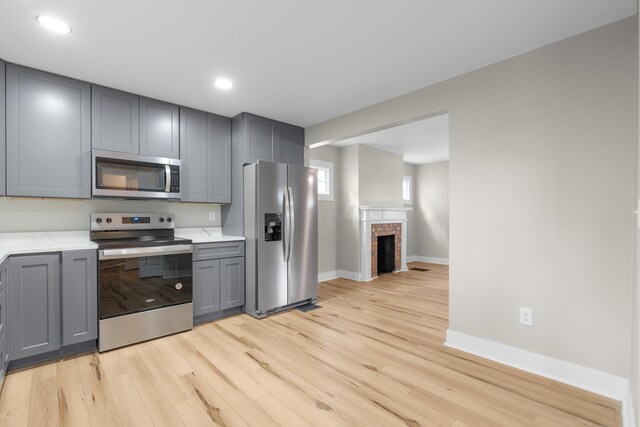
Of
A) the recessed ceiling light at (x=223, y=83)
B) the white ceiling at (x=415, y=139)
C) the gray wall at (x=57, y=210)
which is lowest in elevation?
the gray wall at (x=57, y=210)

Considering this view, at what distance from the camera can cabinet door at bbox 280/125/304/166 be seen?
13.5ft

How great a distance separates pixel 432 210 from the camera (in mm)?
7496

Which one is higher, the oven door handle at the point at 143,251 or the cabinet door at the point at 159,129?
the cabinet door at the point at 159,129

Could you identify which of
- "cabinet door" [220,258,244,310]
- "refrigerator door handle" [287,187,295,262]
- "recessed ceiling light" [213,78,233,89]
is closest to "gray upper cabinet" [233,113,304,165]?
"refrigerator door handle" [287,187,295,262]

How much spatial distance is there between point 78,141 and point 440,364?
3.64m

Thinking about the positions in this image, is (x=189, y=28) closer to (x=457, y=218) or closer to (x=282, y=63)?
(x=282, y=63)

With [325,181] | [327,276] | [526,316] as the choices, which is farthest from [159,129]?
[526,316]

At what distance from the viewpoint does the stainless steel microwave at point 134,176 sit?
2.84 m

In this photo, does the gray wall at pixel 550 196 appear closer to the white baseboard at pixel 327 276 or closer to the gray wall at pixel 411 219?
the white baseboard at pixel 327 276

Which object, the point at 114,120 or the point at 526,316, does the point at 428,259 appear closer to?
the point at 526,316

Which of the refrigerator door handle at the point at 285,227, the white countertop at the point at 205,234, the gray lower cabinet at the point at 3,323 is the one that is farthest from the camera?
the refrigerator door handle at the point at 285,227

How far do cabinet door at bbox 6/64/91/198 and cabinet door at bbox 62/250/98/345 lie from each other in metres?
0.64

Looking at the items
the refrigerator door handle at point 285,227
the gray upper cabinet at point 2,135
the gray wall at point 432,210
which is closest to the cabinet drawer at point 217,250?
the refrigerator door handle at point 285,227

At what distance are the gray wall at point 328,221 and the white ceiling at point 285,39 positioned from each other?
8.24ft
